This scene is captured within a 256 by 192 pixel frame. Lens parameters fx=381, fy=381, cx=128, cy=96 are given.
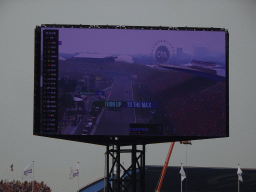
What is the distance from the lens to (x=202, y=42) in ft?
27.6

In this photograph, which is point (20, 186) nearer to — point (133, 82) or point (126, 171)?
point (126, 171)


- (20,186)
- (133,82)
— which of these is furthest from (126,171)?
(20,186)

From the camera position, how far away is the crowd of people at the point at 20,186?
18.7 meters

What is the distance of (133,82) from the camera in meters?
8.27

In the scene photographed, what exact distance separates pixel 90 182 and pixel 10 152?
439 centimetres

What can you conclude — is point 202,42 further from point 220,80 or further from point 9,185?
point 9,185

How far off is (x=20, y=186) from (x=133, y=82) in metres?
12.8

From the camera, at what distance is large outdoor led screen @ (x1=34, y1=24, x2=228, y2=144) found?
8188mm

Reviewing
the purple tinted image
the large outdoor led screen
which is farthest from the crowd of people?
the purple tinted image

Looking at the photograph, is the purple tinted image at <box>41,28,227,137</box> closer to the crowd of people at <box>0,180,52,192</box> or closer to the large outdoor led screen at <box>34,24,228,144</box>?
the large outdoor led screen at <box>34,24,228,144</box>

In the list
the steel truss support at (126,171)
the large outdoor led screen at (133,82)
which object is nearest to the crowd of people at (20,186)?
the steel truss support at (126,171)

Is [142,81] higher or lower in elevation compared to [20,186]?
higher

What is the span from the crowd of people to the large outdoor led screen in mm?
11550

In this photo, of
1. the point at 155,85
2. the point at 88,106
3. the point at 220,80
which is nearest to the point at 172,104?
Answer: the point at 155,85
